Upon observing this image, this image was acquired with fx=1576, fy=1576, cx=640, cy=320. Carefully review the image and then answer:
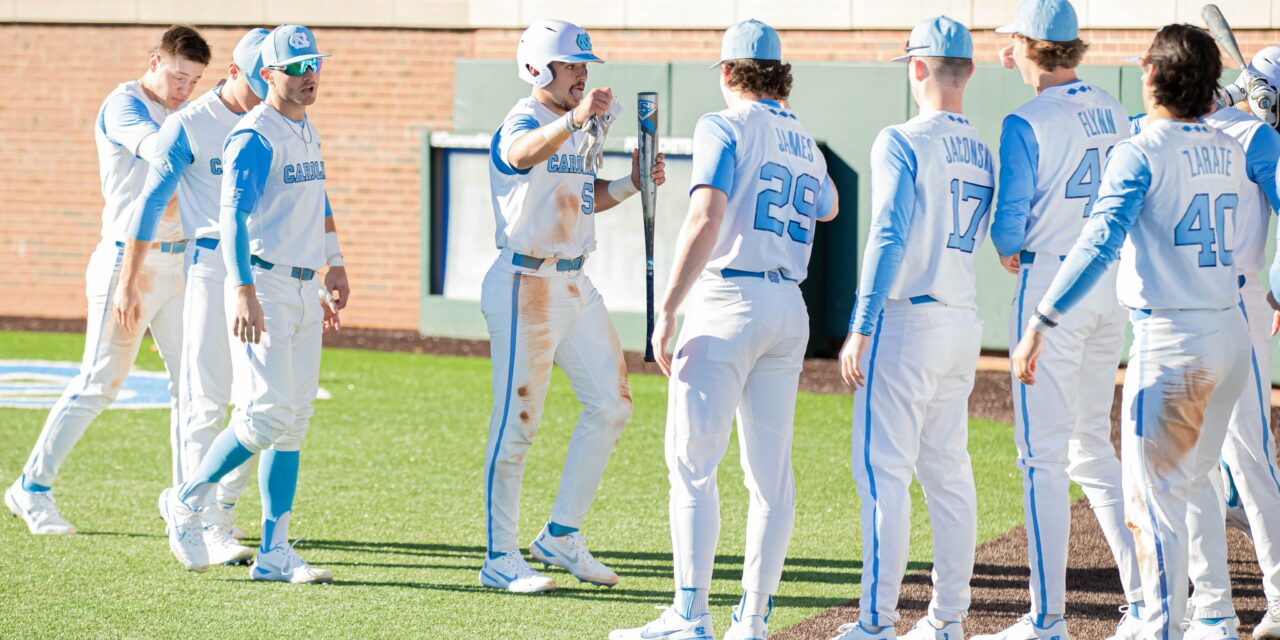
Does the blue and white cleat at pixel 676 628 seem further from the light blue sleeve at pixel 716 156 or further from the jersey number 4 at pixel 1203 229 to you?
the jersey number 4 at pixel 1203 229

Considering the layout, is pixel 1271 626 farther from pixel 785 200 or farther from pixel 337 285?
pixel 337 285

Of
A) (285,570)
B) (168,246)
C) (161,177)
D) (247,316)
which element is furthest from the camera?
(168,246)

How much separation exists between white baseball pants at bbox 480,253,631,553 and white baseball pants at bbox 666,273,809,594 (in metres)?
1.07

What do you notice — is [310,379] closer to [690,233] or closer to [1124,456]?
[690,233]

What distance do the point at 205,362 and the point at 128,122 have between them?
126 centimetres

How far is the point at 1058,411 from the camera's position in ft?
17.3

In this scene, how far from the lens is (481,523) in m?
7.69

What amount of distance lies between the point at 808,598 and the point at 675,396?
1.40 m

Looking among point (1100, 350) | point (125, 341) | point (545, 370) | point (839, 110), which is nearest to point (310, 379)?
point (545, 370)

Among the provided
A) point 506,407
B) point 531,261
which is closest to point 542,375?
point 506,407

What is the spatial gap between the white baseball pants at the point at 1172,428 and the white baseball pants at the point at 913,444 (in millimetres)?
553

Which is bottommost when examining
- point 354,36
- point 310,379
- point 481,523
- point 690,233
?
point 481,523

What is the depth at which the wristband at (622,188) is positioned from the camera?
6422 mm

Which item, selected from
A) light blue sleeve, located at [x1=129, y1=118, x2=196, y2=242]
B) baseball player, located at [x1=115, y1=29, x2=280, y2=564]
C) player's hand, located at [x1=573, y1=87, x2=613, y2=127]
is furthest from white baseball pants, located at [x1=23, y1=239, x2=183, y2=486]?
player's hand, located at [x1=573, y1=87, x2=613, y2=127]
